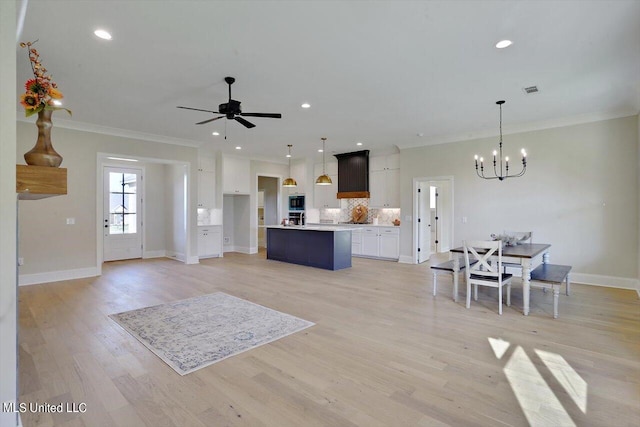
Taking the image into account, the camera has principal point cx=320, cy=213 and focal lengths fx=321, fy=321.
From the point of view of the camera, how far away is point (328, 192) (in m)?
9.59

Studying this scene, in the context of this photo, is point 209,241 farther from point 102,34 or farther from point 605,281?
point 605,281

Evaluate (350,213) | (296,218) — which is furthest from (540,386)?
(296,218)

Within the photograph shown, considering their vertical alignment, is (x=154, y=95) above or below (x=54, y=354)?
above

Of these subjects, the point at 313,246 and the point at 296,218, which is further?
the point at 296,218

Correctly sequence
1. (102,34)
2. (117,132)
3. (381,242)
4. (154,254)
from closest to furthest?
(102,34) → (117,132) → (381,242) → (154,254)

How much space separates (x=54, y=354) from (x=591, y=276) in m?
7.44

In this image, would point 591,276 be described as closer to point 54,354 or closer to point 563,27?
point 563,27

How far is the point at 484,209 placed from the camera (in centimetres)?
653

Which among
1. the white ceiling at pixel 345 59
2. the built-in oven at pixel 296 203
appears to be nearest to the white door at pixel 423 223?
the white ceiling at pixel 345 59

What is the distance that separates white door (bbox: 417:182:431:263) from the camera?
770cm

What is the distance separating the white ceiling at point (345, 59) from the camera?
8.82 feet

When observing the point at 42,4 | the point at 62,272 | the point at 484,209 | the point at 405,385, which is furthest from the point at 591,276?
the point at 62,272

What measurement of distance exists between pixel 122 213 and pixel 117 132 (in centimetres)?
266

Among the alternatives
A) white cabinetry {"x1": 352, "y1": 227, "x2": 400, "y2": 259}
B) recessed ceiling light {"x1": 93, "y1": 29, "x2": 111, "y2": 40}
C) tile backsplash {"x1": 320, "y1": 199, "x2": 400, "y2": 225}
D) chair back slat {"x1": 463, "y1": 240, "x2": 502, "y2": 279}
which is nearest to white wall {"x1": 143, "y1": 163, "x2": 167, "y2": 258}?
tile backsplash {"x1": 320, "y1": 199, "x2": 400, "y2": 225}
